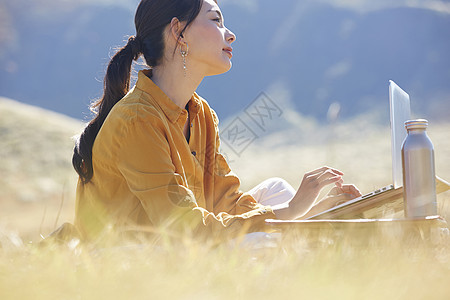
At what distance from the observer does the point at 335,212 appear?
5.02 feet

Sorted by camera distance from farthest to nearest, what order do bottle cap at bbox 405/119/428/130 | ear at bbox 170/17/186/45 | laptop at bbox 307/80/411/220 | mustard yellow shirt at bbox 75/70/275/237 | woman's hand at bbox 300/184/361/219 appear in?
ear at bbox 170/17/186/45
woman's hand at bbox 300/184/361/219
mustard yellow shirt at bbox 75/70/275/237
laptop at bbox 307/80/411/220
bottle cap at bbox 405/119/428/130

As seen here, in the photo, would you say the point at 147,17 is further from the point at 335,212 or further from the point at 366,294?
the point at 366,294

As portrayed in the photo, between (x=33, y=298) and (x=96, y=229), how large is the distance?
739mm

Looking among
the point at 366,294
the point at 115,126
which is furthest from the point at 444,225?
the point at 115,126

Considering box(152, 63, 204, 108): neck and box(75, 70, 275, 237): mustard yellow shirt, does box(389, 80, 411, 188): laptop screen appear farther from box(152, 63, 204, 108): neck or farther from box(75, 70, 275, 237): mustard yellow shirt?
box(152, 63, 204, 108): neck

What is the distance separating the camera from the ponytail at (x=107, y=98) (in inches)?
72.9

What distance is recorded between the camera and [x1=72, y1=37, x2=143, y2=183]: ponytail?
1.85 metres

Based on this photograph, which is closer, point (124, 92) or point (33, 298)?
point (33, 298)

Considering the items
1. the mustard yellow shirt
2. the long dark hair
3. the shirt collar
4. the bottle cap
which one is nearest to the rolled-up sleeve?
the mustard yellow shirt

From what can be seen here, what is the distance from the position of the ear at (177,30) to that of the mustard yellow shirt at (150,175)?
183 millimetres

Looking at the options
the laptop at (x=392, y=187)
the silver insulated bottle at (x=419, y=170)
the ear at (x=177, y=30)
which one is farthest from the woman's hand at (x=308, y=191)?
the ear at (x=177, y=30)

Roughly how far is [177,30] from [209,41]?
0.42 ft

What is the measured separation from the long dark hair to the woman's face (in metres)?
0.03

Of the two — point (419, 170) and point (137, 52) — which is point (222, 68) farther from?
point (419, 170)
